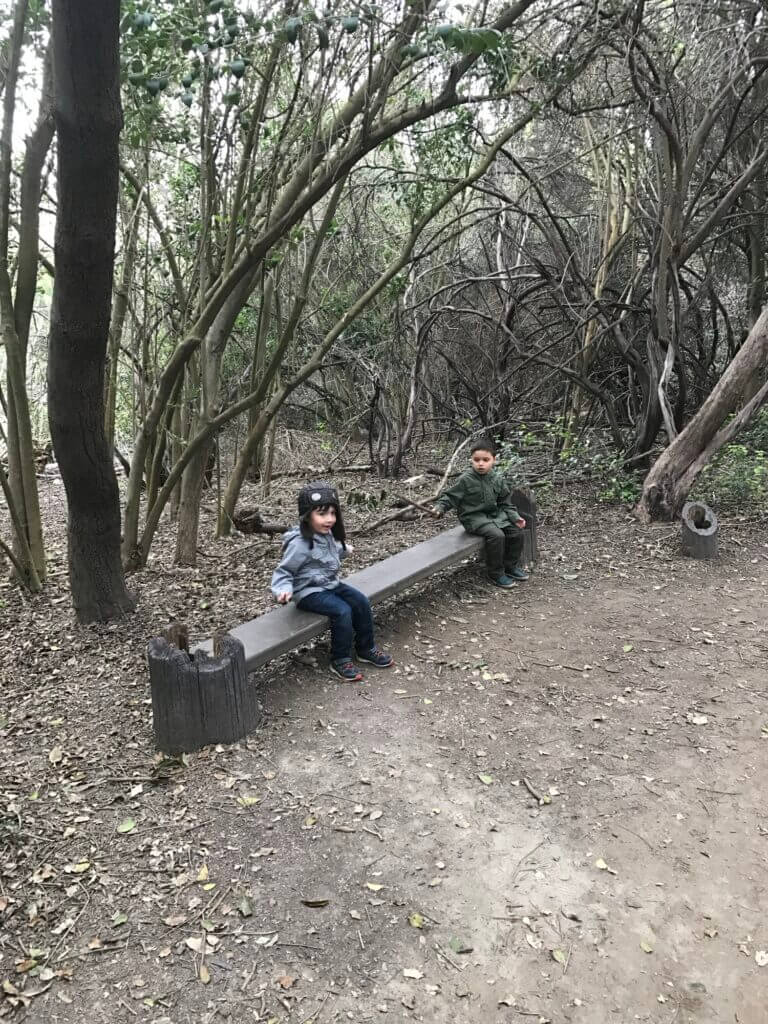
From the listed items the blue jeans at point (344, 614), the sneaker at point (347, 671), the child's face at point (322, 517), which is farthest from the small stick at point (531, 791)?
the child's face at point (322, 517)

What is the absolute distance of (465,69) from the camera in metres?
3.47

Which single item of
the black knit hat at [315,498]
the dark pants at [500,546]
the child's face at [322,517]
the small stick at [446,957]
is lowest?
the small stick at [446,957]

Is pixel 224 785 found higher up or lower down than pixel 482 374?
lower down

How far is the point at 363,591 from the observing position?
3887 mm

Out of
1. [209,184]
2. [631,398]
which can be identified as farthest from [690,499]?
[209,184]

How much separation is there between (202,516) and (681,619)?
4489 millimetres

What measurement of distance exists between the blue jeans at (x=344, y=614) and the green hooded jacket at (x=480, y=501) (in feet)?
4.67

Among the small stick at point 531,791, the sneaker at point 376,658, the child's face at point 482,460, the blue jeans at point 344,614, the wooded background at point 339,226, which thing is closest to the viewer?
the small stick at point 531,791

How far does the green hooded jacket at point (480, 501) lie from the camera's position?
4.90 meters

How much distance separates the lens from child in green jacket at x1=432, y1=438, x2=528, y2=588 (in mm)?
4840

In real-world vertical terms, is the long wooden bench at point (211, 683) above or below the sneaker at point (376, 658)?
above

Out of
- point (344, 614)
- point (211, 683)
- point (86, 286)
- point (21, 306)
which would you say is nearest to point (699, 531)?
point (344, 614)

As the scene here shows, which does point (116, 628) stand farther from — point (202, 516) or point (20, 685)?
point (202, 516)

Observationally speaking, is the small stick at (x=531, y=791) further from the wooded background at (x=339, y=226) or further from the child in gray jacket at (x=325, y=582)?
the wooded background at (x=339, y=226)
